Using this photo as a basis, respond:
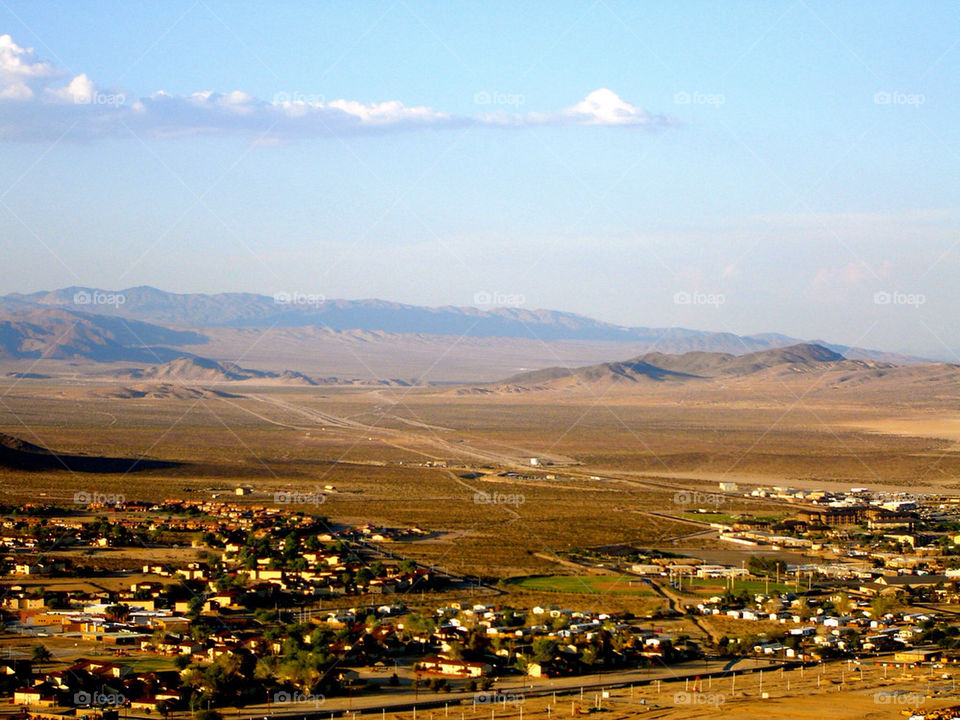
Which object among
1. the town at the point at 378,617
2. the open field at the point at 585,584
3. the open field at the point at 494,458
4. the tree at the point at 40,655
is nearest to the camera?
the town at the point at 378,617

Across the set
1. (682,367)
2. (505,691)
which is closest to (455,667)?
(505,691)

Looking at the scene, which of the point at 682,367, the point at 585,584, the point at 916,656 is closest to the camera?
the point at 916,656

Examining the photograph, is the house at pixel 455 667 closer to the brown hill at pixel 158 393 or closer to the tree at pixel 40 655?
the tree at pixel 40 655

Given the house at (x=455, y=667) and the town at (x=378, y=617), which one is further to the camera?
the house at (x=455, y=667)

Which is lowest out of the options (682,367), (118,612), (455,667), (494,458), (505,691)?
(505,691)

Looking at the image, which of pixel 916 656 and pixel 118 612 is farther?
pixel 118 612

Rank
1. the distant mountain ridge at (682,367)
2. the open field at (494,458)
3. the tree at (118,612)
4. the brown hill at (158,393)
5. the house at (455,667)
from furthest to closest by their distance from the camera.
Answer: the distant mountain ridge at (682,367), the brown hill at (158,393), the open field at (494,458), the tree at (118,612), the house at (455,667)

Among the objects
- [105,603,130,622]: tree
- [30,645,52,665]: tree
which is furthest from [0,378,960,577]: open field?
[30,645,52,665]: tree

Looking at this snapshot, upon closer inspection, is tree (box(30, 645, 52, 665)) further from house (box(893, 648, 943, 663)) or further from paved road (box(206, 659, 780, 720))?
house (box(893, 648, 943, 663))

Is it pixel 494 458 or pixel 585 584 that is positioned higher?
pixel 494 458

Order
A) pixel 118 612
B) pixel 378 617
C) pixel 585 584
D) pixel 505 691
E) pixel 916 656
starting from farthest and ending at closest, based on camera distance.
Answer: pixel 585 584, pixel 378 617, pixel 118 612, pixel 916 656, pixel 505 691

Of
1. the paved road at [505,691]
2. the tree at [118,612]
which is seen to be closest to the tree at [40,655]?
the tree at [118,612]

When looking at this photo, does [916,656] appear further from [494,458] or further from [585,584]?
[494,458]
